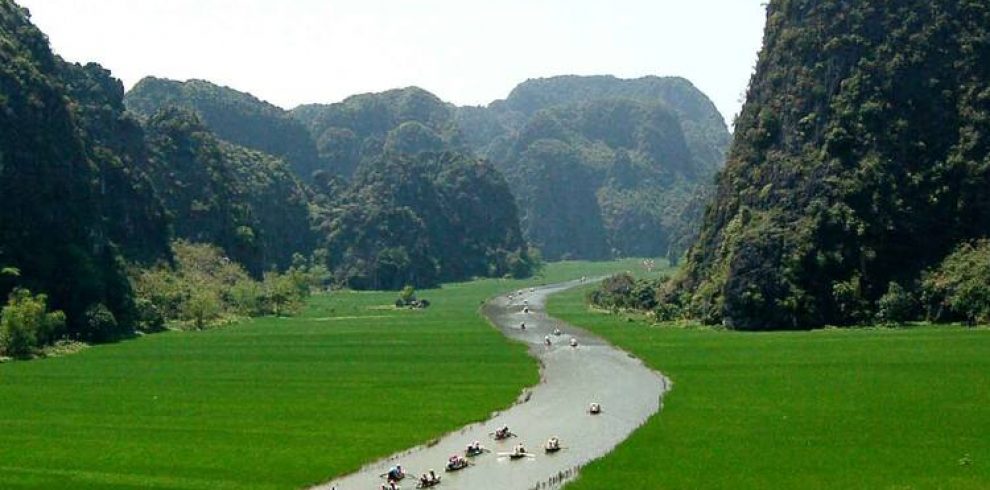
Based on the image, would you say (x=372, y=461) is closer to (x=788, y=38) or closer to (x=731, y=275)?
(x=731, y=275)

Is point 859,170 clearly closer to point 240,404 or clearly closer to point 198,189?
point 240,404

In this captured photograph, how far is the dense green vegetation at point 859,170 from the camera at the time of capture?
3797 inches

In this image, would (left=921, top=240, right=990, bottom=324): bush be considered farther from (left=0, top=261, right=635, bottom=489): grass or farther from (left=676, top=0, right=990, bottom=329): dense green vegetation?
(left=0, top=261, right=635, bottom=489): grass

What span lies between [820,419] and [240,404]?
2694 cm

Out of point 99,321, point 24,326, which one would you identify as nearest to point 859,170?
point 99,321

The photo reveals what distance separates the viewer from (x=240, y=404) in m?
55.4

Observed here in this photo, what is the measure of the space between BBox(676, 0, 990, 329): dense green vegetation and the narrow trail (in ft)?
69.1

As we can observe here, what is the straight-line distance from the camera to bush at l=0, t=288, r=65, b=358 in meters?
77.8

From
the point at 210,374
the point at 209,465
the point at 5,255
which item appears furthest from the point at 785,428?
the point at 5,255

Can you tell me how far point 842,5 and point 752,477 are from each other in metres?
80.3

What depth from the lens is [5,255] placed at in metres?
89.6

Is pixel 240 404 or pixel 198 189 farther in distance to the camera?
pixel 198 189

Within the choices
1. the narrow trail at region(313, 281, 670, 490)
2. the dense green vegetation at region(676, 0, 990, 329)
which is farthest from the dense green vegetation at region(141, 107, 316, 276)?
the narrow trail at region(313, 281, 670, 490)

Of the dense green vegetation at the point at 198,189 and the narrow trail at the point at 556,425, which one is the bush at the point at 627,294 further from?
the dense green vegetation at the point at 198,189
